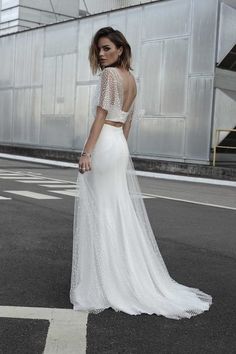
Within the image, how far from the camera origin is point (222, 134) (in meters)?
19.4

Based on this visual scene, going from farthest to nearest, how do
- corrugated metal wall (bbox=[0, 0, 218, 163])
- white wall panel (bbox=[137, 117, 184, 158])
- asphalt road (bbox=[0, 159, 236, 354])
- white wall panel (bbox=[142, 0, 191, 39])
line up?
white wall panel (bbox=[137, 117, 184, 158]) < white wall panel (bbox=[142, 0, 191, 39]) < corrugated metal wall (bbox=[0, 0, 218, 163]) < asphalt road (bbox=[0, 159, 236, 354])

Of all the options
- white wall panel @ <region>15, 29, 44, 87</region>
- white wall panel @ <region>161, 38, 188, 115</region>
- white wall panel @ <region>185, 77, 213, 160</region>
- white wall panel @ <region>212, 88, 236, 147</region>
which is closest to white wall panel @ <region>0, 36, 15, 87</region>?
white wall panel @ <region>15, 29, 44, 87</region>

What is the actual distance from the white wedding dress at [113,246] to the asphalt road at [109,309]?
0.38 feet

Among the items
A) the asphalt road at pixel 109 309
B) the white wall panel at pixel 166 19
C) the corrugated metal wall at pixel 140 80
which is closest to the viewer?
the asphalt road at pixel 109 309

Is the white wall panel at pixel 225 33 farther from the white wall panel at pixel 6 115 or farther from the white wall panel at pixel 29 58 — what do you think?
the white wall panel at pixel 6 115

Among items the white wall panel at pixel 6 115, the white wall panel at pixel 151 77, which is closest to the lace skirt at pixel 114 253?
A: the white wall panel at pixel 151 77

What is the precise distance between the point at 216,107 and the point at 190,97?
112 centimetres

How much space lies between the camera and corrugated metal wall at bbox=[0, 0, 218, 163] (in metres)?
19.8

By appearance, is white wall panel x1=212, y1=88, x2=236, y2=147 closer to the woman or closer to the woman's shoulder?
the woman

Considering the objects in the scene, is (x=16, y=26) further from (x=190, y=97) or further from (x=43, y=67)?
(x=190, y=97)

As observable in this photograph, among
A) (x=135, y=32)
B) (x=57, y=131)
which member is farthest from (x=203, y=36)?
(x=57, y=131)

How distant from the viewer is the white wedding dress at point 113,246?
4008mm

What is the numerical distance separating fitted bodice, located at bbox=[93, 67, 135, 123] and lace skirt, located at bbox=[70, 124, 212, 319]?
127mm

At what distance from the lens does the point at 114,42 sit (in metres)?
4.04
